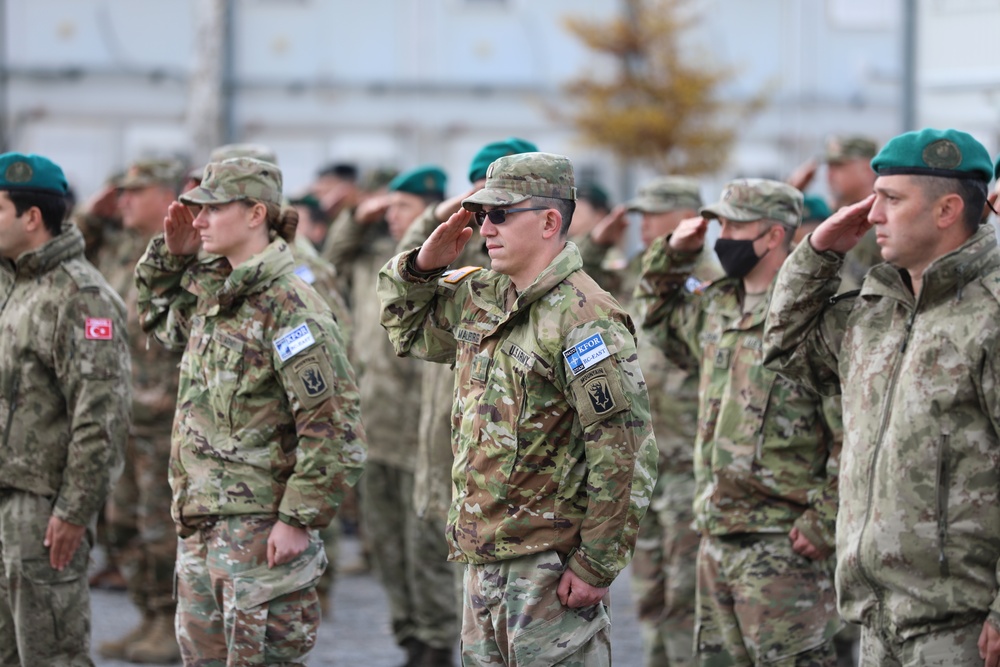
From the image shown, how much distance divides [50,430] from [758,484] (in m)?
2.85

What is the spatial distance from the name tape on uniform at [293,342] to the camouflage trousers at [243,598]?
23.8 inches

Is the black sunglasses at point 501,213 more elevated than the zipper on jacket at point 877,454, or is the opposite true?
the black sunglasses at point 501,213

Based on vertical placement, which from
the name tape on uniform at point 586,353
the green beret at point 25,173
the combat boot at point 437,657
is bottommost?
the combat boot at point 437,657

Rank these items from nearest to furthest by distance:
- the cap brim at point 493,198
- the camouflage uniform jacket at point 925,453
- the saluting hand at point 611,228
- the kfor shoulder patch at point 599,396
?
1. the camouflage uniform jacket at point 925,453
2. the kfor shoulder patch at point 599,396
3. the cap brim at point 493,198
4. the saluting hand at point 611,228

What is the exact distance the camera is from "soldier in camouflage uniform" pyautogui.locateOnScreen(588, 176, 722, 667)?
22.5ft

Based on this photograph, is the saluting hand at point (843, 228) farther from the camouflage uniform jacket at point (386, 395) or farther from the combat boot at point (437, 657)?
the combat boot at point (437, 657)

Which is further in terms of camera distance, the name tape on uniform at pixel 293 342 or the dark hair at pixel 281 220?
the dark hair at pixel 281 220

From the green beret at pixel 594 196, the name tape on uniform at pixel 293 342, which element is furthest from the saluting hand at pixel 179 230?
the green beret at pixel 594 196

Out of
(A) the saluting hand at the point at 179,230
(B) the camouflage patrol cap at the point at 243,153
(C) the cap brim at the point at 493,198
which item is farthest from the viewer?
(B) the camouflage patrol cap at the point at 243,153

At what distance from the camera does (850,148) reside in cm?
855

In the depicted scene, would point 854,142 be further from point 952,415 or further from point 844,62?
point 844,62

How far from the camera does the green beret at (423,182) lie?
780cm

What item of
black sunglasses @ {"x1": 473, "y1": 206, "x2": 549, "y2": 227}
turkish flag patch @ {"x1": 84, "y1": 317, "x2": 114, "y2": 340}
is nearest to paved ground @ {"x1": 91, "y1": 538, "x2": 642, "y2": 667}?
turkish flag patch @ {"x1": 84, "y1": 317, "x2": 114, "y2": 340}

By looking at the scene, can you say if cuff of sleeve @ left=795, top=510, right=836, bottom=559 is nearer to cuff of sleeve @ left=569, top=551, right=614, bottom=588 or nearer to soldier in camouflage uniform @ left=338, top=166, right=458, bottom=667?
cuff of sleeve @ left=569, top=551, right=614, bottom=588
